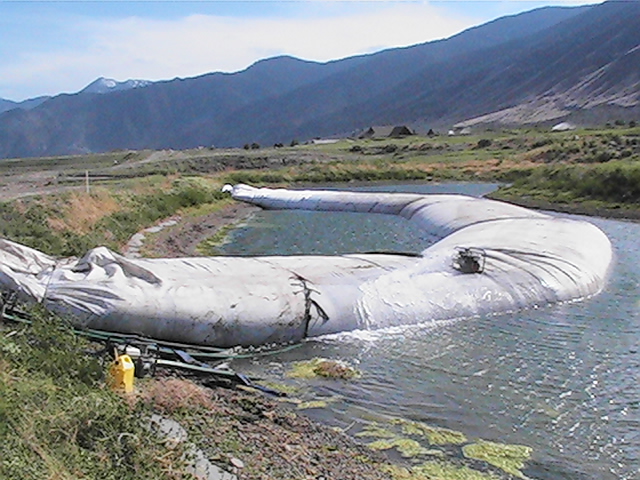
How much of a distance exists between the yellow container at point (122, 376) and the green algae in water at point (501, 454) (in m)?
3.73

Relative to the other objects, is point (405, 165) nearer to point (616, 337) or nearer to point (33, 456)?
point (616, 337)

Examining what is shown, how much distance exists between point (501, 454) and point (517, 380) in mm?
2488

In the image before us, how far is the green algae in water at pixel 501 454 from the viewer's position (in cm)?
818

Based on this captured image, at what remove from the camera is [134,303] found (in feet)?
36.7

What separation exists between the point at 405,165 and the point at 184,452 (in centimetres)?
4397

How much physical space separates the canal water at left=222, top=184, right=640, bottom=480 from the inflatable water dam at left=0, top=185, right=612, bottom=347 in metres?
0.36

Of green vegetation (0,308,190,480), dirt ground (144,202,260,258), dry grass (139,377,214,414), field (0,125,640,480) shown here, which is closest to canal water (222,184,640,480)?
field (0,125,640,480)

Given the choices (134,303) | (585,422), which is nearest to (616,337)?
(585,422)

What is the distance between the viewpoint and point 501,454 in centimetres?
845

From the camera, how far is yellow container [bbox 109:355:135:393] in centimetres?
842

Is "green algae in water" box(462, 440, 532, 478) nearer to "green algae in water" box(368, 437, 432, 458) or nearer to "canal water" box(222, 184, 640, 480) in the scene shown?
"canal water" box(222, 184, 640, 480)

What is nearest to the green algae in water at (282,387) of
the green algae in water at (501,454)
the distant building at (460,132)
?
the green algae in water at (501,454)

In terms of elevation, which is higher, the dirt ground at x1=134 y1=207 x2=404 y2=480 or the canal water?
the dirt ground at x1=134 y1=207 x2=404 y2=480

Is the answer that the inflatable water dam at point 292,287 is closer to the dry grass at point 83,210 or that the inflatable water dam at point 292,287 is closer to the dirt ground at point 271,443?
the dirt ground at point 271,443
